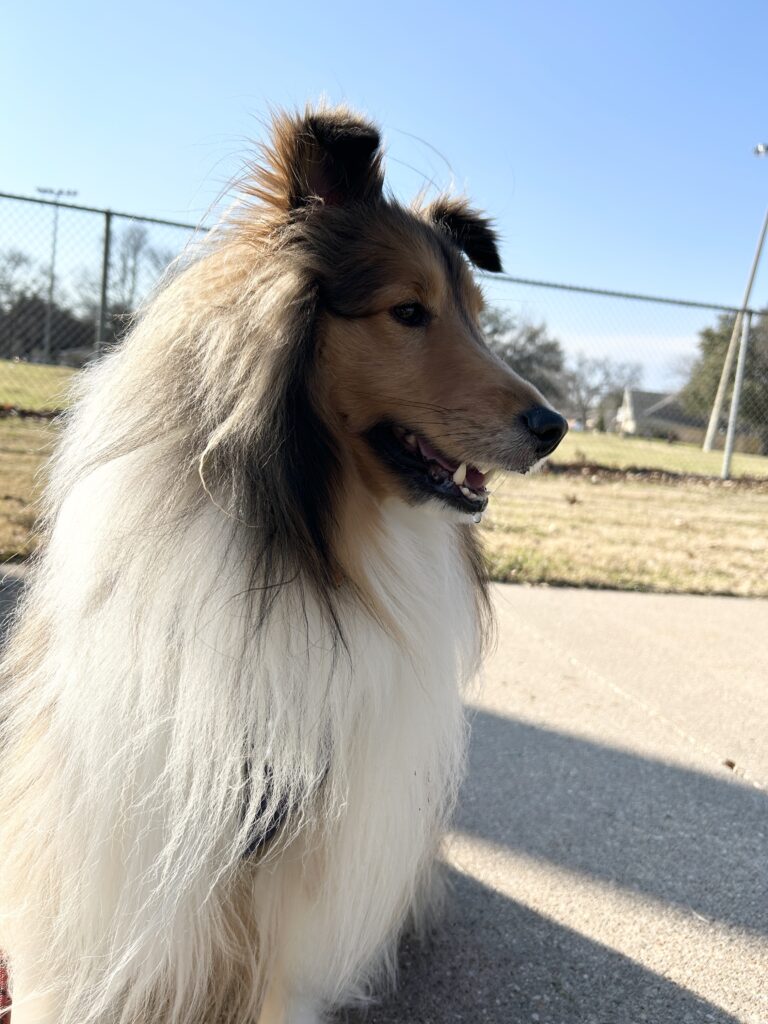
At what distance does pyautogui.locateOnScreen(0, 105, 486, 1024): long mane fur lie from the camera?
5.20 ft

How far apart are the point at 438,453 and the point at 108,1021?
1.55 m

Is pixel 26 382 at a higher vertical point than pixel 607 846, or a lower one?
higher

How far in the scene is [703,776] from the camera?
330 cm

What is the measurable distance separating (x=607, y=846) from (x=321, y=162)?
7.95ft

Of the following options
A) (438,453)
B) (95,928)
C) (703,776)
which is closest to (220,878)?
(95,928)

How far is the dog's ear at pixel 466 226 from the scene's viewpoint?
229 centimetres

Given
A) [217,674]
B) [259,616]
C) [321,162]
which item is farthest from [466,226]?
[217,674]

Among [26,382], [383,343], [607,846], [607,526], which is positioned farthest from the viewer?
[607,526]

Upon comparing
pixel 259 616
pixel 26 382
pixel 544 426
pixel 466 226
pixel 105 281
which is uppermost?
pixel 105 281

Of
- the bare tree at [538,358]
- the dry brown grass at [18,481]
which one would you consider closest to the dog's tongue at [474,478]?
the dry brown grass at [18,481]

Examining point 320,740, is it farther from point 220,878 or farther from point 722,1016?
point 722,1016

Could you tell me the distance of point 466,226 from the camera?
2.32m

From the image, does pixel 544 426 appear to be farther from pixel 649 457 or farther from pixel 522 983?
pixel 649 457

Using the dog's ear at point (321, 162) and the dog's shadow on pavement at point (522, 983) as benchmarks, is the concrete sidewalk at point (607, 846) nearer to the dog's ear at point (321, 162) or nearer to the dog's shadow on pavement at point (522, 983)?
the dog's shadow on pavement at point (522, 983)
